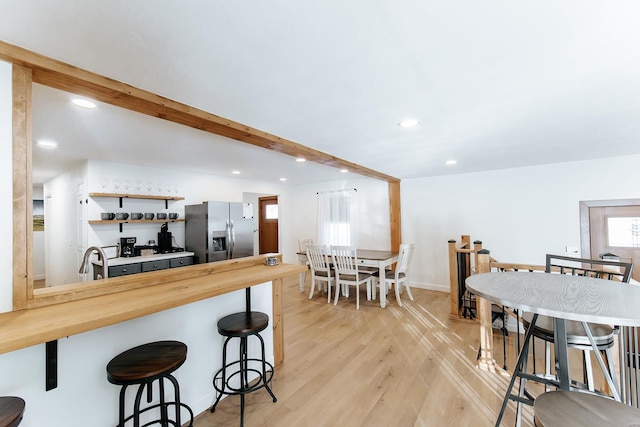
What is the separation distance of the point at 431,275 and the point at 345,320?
2.32m

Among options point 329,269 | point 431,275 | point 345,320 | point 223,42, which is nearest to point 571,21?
point 223,42

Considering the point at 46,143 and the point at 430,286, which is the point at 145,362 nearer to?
the point at 46,143

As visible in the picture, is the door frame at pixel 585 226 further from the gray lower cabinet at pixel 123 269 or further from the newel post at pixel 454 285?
the gray lower cabinet at pixel 123 269

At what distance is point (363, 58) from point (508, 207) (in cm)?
423

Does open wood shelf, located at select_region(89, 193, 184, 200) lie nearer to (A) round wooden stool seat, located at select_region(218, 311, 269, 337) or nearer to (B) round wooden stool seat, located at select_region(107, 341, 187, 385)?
(A) round wooden stool seat, located at select_region(218, 311, 269, 337)

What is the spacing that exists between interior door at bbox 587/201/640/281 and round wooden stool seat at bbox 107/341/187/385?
5.20 m

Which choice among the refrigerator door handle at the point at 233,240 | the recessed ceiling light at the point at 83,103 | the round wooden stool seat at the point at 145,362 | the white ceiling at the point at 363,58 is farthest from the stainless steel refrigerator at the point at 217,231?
the round wooden stool seat at the point at 145,362

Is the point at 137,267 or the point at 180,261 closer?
the point at 137,267

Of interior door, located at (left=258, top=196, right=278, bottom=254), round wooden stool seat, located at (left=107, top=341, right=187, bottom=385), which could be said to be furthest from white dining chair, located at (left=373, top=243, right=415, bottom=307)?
interior door, located at (left=258, top=196, right=278, bottom=254)

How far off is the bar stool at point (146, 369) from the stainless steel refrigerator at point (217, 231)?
2.96 meters

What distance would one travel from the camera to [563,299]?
127cm

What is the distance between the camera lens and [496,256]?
443 cm

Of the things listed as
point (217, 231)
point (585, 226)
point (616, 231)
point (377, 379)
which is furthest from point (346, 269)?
point (616, 231)

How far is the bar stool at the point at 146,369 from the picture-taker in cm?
128
